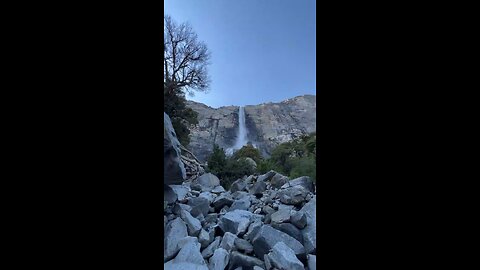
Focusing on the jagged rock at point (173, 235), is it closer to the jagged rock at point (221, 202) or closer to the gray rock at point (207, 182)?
the jagged rock at point (221, 202)

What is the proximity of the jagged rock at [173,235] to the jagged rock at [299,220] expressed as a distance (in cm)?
174

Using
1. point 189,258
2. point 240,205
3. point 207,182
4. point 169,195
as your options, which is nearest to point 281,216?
point 240,205

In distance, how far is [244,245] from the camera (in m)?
3.37

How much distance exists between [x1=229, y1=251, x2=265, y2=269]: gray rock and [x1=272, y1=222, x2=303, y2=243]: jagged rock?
2.55 ft

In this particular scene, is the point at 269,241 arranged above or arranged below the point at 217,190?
above

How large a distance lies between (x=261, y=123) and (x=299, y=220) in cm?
1890

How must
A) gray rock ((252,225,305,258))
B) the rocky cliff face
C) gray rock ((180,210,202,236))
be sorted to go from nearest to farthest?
gray rock ((252,225,305,258)) < gray rock ((180,210,202,236)) < the rocky cliff face

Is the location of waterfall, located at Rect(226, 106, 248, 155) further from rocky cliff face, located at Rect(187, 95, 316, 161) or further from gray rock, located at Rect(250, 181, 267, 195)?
gray rock, located at Rect(250, 181, 267, 195)

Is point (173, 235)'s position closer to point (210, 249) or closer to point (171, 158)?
point (210, 249)

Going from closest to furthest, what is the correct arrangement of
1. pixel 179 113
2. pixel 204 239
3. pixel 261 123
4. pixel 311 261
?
pixel 311 261 < pixel 204 239 < pixel 179 113 < pixel 261 123

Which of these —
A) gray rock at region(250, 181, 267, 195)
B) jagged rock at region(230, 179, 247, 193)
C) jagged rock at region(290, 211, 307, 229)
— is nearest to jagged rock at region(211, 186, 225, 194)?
jagged rock at region(230, 179, 247, 193)

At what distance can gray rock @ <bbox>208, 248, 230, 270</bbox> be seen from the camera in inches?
116

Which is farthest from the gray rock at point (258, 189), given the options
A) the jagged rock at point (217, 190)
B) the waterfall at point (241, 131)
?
the waterfall at point (241, 131)
